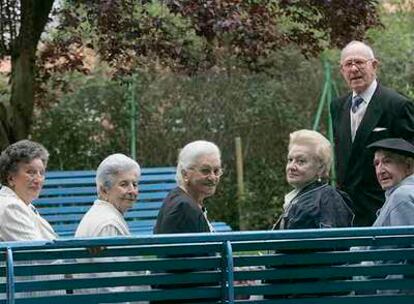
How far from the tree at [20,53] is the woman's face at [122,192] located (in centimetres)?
356

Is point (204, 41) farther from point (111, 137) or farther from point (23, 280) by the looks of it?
point (23, 280)

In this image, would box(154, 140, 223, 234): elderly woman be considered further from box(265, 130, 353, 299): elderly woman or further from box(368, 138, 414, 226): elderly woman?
box(368, 138, 414, 226): elderly woman

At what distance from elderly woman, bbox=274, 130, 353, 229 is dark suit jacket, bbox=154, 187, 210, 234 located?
0.45 m

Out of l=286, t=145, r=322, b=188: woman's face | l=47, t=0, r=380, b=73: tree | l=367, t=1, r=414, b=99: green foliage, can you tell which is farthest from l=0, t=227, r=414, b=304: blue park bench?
l=367, t=1, r=414, b=99: green foliage

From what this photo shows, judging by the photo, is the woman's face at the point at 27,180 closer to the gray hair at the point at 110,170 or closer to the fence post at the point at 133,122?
the gray hair at the point at 110,170

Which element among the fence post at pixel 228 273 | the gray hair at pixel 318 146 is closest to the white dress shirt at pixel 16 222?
the fence post at pixel 228 273

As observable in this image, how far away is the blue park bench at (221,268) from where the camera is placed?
4.87 meters

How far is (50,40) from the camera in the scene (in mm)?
10375

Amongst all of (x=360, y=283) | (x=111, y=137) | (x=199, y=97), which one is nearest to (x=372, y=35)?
(x=199, y=97)

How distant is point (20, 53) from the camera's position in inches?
379

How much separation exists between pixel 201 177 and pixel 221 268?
39.0 inches

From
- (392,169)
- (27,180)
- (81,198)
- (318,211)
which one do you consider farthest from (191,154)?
(81,198)

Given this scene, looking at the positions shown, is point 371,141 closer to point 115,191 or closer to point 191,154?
point 191,154

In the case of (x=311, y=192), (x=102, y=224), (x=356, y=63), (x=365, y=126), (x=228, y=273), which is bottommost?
(x=228, y=273)
